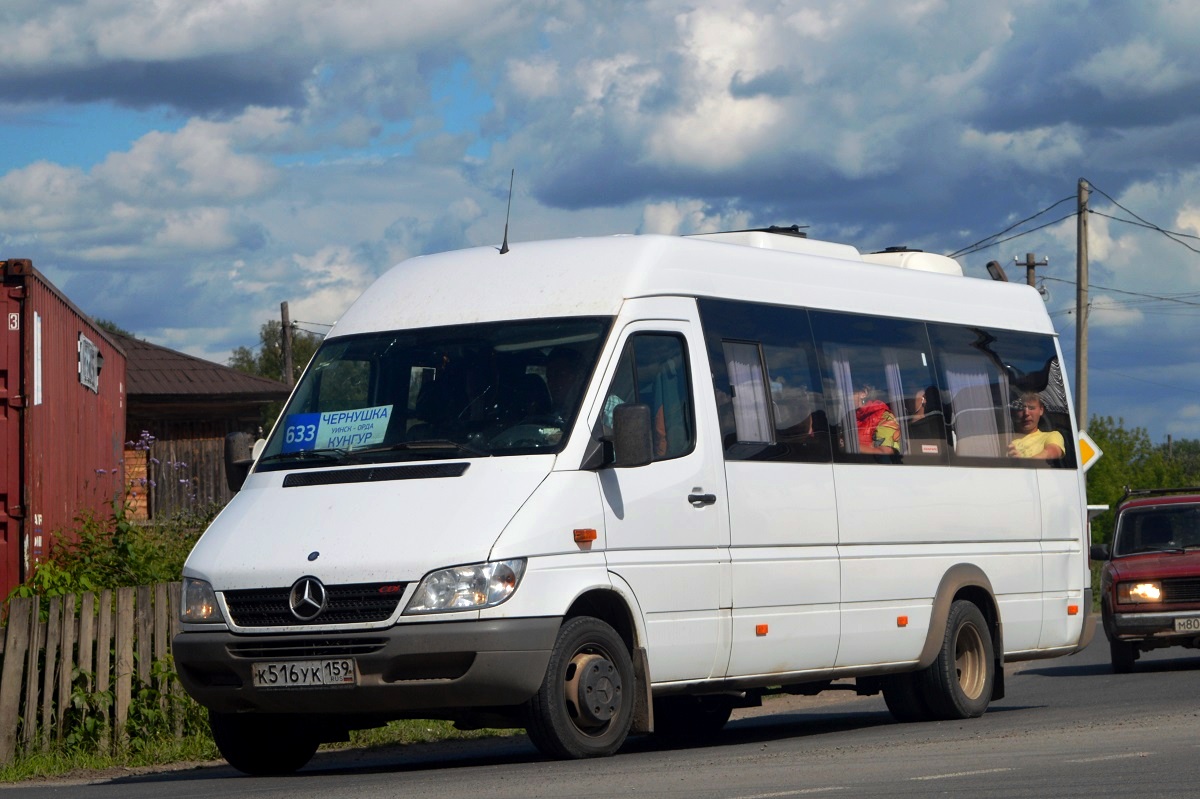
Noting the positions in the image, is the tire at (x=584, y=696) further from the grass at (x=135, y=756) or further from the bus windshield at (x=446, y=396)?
the grass at (x=135, y=756)

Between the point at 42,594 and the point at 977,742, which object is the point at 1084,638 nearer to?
the point at 977,742

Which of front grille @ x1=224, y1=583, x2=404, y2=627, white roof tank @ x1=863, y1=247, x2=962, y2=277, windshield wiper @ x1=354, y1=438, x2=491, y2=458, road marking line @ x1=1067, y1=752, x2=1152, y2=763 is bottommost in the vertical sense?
road marking line @ x1=1067, y1=752, x2=1152, y2=763

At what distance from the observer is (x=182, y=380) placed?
124 ft

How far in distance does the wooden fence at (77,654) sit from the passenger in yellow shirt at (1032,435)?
248 inches

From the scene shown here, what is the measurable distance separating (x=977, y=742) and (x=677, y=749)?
2118 millimetres

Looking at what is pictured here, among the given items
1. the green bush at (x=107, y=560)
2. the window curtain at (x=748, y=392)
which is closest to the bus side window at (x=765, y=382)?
the window curtain at (x=748, y=392)

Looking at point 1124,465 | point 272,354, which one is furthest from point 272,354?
point 1124,465

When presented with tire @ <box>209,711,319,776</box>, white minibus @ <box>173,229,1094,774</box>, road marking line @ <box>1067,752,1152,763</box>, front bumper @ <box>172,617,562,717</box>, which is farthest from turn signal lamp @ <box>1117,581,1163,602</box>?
front bumper @ <box>172,617,562,717</box>

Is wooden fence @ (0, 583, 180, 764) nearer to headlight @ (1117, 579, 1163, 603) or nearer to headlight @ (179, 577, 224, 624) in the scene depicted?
headlight @ (179, 577, 224, 624)

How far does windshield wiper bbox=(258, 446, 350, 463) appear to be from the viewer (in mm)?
10266

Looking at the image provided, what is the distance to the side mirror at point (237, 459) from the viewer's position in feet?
35.8

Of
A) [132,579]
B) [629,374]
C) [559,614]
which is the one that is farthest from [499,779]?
[132,579]

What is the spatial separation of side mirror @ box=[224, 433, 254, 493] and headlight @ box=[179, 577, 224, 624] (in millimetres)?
1012

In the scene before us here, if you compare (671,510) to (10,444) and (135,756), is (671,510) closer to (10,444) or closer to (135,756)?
(135,756)
